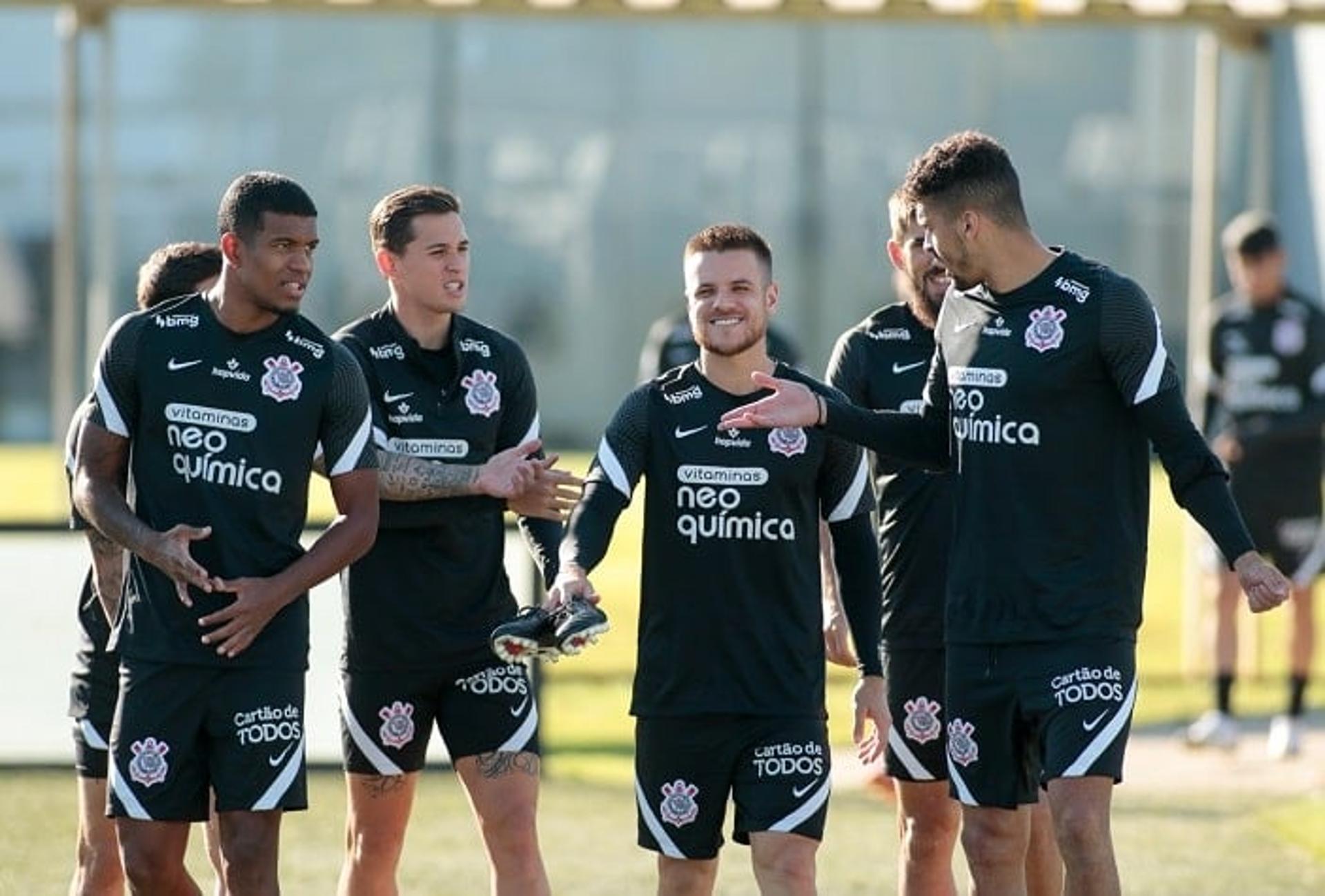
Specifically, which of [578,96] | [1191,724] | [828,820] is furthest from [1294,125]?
[828,820]

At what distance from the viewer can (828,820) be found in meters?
10.7

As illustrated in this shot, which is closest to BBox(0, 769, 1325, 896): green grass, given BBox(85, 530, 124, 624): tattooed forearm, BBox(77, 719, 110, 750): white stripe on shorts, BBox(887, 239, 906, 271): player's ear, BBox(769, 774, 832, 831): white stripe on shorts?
BBox(77, 719, 110, 750): white stripe on shorts

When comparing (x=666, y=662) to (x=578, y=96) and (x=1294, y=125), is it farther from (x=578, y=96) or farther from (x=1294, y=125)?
(x=578, y=96)

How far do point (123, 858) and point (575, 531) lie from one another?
1.38 m

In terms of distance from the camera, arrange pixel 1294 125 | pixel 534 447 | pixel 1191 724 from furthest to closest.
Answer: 1. pixel 1294 125
2. pixel 1191 724
3. pixel 534 447

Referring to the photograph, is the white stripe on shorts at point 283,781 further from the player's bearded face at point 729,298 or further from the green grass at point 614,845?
the green grass at point 614,845

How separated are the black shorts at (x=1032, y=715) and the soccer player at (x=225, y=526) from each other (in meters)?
1.55

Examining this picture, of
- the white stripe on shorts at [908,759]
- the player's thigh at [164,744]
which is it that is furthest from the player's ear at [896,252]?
the player's thigh at [164,744]

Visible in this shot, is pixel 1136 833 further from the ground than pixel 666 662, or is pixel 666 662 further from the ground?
pixel 666 662

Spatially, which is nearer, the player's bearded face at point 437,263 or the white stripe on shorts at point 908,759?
the player's bearded face at point 437,263

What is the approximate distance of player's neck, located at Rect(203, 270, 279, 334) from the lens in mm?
6438

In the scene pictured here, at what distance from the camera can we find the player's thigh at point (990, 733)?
6.23 metres

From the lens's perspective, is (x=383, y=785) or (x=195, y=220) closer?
(x=383, y=785)

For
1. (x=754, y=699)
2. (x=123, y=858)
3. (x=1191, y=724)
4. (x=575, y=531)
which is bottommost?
(x=1191, y=724)
